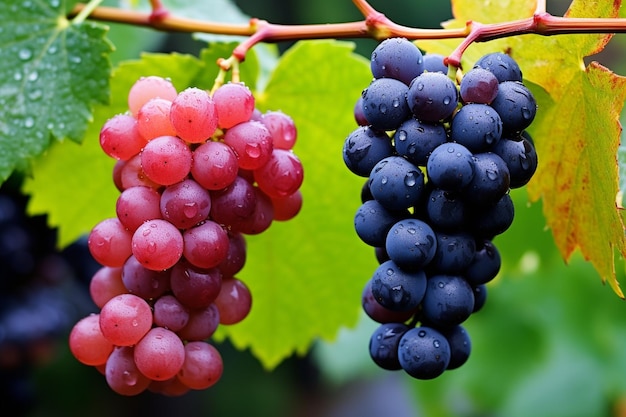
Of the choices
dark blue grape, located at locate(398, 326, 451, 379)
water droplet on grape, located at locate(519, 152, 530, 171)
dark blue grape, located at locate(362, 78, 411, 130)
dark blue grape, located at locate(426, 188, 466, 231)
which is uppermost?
dark blue grape, located at locate(362, 78, 411, 130)

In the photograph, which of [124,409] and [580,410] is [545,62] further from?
[124,409]

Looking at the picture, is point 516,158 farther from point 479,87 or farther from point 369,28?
point 369,28

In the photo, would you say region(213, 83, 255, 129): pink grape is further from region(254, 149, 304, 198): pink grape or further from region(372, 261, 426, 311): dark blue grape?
region(372, 261, 426, 311): dark blue grape

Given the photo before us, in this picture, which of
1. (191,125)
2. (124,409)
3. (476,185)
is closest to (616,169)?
(476,185)

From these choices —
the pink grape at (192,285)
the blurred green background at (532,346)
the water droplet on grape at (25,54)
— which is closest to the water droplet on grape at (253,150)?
the pink grape at (192,285)

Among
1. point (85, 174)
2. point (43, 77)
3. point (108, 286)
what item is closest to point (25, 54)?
point (43, 77)

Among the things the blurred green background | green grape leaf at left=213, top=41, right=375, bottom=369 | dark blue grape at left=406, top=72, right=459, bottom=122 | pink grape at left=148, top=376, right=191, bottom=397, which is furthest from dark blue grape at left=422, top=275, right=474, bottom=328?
the blurred green background
